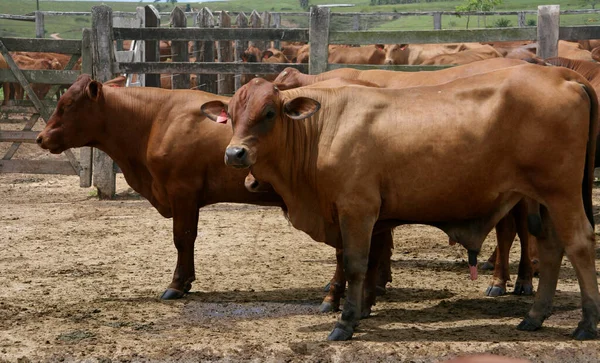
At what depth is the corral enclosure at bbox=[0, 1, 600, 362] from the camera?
635 centimetres

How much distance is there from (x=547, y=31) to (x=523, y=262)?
5.06m

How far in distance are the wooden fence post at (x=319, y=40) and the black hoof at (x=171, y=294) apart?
5283 millimetres

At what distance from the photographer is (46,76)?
13562mm

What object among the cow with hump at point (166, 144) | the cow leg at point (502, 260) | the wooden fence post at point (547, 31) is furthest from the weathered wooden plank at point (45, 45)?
the cow leg at point (502, 260)

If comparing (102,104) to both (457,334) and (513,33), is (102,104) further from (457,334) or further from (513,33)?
(513,33)

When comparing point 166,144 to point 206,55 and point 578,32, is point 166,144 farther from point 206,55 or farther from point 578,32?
point 206,55

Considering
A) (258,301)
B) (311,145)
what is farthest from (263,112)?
(258,301)

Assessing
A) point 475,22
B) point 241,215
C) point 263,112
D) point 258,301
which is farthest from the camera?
point 475,22

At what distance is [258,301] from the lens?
794 cm

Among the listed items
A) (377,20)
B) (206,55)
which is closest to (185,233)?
(206,55)

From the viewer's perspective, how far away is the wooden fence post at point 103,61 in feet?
42.9

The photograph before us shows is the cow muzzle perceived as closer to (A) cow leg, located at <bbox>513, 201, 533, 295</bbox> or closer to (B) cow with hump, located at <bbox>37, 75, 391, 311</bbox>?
(B) cow with hump, located at <bbox>37, 75, 391, 311</bbox>

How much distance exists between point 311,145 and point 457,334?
1.66 metres

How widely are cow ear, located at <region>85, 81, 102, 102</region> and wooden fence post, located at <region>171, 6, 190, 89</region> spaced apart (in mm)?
8400
